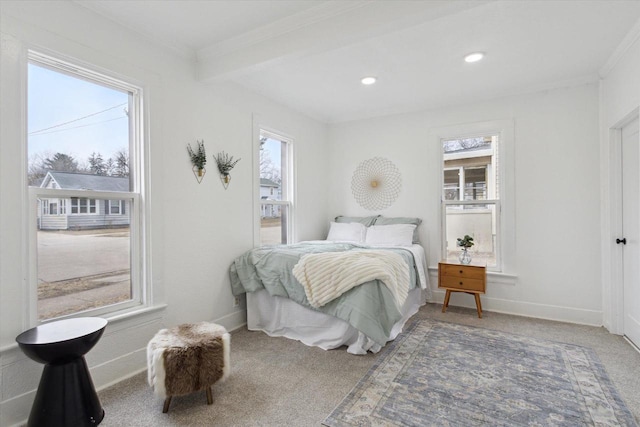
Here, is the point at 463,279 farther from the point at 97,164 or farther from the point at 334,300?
the point at 97,164

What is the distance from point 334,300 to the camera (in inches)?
106

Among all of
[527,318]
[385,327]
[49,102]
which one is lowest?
[527,318]

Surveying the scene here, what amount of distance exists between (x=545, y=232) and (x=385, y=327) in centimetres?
230

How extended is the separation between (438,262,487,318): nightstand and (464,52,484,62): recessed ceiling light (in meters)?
2.07

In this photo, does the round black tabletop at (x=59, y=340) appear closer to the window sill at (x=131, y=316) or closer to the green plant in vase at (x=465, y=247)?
the window sill at (x=131, y=316)

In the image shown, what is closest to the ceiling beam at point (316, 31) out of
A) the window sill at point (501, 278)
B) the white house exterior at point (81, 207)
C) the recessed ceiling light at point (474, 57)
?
the recessed ceiling light at point (474, 57)

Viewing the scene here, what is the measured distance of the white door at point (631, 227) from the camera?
106 inches

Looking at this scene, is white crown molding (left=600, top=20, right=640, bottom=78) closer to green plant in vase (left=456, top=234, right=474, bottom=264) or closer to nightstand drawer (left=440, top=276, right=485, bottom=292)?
green plant in vase (left=456, top=234, right=474, bottom=264)

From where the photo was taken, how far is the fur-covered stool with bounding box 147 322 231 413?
6.13 feet

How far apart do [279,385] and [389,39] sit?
2701 mm

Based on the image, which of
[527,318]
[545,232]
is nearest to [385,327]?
[527,318]

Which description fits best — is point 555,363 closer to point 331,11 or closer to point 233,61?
point 331,11

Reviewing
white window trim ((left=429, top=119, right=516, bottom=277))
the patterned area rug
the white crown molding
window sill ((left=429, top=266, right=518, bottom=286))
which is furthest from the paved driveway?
the white crown molding

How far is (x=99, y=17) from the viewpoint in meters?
2.23
